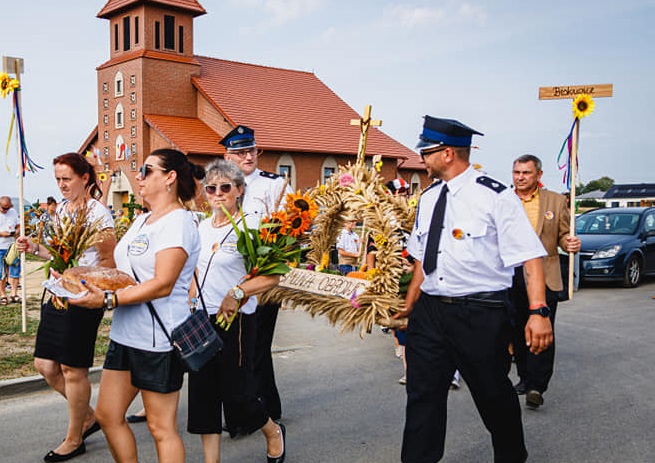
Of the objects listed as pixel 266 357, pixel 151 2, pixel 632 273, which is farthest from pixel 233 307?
pixel 151 2

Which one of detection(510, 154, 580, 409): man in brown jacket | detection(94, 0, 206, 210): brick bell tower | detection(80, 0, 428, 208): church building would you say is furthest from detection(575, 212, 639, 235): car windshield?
detection(94, 0, 206, 210): brick bell tower

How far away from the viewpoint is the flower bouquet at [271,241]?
13.0 feet

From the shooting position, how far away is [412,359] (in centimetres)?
384

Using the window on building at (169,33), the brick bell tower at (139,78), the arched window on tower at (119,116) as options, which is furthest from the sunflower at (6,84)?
the window on building at (169,33)

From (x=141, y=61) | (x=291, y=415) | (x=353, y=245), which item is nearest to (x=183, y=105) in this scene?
(x=141, y=61)

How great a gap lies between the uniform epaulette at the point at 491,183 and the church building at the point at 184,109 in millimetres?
34106

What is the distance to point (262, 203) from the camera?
5039mm

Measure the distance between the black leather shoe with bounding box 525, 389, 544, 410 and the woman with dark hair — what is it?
3.54 m

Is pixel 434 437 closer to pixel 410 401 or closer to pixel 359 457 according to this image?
pixel 410 401

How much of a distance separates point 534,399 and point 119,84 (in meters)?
39.7

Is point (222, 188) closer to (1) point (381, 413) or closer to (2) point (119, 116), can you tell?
(1) point (381, 413)

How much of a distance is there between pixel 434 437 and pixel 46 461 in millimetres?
2646

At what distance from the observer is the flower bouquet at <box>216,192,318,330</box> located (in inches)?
156

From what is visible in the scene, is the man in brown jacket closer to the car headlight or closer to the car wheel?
the car headlight
